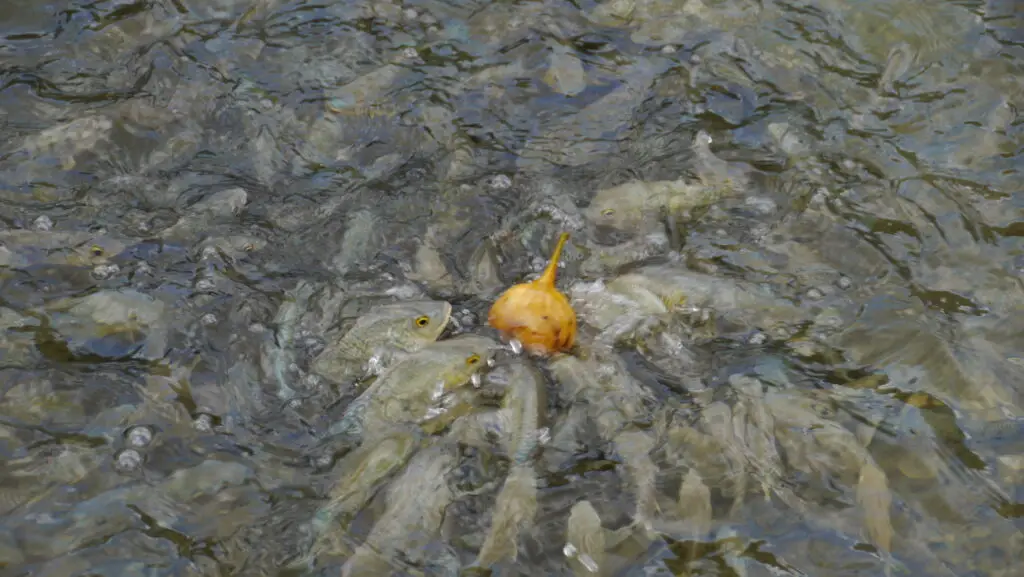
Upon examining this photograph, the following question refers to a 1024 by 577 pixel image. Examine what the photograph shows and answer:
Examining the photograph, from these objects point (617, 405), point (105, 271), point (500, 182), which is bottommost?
point (617, 405)

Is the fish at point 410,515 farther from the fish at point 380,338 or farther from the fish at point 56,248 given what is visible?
the fish at point 56,248

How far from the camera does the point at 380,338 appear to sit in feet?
10.4

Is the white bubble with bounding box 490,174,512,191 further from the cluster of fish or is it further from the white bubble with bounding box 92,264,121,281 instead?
the white bubble with bounding box 92,264,121,281

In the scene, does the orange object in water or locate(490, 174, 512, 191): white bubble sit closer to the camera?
the orange object in water

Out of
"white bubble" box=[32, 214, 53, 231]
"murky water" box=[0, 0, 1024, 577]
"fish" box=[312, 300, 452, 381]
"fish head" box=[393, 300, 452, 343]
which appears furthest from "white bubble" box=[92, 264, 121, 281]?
"fish head" box=[393, 300, 452, 343]

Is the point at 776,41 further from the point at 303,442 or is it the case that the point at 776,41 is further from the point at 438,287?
the point at 303,442

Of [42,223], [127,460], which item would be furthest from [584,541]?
[42,223]

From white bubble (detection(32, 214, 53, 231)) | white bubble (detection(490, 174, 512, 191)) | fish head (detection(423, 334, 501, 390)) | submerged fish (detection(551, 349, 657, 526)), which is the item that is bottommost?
submerged fish (detection(551, 349, 657, 526))

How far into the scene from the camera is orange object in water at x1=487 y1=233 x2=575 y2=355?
3.20 metres

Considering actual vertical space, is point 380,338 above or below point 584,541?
above

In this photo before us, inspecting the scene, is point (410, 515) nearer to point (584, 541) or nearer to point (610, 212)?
point (584, 541)

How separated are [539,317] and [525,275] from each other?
43cm

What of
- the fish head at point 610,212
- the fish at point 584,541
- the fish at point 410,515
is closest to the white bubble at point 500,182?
the fish head at point 610,212

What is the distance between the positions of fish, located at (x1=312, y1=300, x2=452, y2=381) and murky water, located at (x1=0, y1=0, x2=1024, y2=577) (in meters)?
0.02
